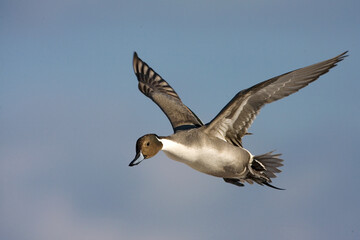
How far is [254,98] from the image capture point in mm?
6824

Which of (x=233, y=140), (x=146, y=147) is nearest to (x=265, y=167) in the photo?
(x=233, y=140)

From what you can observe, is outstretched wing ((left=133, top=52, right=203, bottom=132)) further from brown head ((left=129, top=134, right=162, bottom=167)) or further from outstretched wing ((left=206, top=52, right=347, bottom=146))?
brown head ((left=129, top=134, right=162, bottom=167))

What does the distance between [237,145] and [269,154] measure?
0.66 metres

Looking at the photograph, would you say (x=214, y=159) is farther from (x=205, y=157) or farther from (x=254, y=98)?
(x=254, y=98)

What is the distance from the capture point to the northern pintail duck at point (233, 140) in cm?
647

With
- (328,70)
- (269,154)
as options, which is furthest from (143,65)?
(328,70)

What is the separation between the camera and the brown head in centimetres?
630

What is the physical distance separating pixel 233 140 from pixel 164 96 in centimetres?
212

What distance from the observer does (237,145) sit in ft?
23.1

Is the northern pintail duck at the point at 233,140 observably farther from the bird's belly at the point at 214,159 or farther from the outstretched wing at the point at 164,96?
the outstretched wing at the point at 164,96

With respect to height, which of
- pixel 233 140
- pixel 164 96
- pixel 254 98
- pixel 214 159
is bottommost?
pixel 214 159

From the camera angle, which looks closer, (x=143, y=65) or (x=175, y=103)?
(x=175, y=103)

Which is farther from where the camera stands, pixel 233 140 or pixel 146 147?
pixel 233 140

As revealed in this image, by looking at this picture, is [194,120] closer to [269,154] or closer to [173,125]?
[173,125]
